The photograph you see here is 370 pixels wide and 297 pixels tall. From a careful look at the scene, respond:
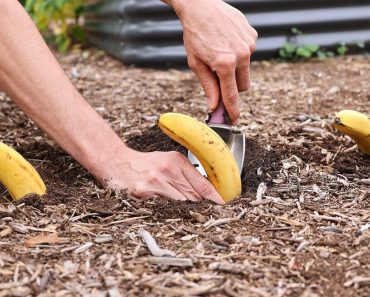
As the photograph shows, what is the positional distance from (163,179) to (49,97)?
45 centimetres

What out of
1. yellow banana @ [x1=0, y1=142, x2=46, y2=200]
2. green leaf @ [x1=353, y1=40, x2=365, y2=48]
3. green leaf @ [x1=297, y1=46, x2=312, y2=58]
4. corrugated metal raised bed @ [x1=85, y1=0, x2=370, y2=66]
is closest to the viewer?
yellow banana @ [x1=0, y1=142, x2=46, y2=200]

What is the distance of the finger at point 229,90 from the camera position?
2119 mm

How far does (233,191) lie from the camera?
2098mm

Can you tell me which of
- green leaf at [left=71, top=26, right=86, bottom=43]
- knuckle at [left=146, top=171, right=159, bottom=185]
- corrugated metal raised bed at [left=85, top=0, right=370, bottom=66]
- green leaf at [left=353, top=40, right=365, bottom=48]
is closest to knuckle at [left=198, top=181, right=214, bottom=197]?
knuckle at [left=146, top=171, right=159, bottom=185]

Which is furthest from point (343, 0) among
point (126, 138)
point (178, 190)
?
point (178, 190)

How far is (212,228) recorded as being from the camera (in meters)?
1.82

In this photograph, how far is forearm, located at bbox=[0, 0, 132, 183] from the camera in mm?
2129

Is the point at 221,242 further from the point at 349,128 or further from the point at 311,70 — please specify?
the point at 311,70

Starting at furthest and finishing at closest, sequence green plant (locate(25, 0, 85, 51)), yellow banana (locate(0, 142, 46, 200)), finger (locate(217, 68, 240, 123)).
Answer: green plant (locate(25, 0, 85, 51))
finger (locate(217, 68, 240, 123))
yellow banana (locate(0, 142, 46, 200))

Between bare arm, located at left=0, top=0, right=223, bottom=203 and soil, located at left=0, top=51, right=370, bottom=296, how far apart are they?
111 millimetres

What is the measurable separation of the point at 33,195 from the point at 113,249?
405 mm

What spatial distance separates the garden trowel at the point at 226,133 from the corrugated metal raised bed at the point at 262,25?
89.0 inches

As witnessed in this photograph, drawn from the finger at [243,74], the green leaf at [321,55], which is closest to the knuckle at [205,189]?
the finger at [243,74]

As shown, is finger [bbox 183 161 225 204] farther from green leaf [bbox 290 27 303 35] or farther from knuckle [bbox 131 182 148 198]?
green leaf [bbox 290 27 303 35]
